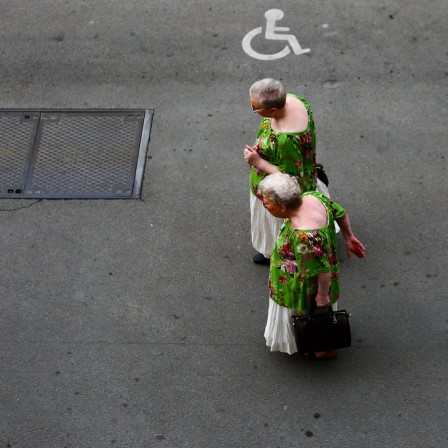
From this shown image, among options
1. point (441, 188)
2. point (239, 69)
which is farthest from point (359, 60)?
point (441, 188)

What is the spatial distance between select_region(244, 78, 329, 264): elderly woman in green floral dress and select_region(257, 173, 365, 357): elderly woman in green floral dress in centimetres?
41

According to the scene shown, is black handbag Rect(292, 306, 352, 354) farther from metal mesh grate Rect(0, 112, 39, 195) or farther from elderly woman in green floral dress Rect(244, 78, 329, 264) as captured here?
metal mesh grate Rect(0, 112, 39, 195)

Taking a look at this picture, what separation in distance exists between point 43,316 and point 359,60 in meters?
4.15

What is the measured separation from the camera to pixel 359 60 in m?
8.78

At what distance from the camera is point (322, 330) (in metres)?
5.91

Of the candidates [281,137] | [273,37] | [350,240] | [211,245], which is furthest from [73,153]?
[350,240]

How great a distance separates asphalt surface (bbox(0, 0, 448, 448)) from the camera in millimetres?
6066

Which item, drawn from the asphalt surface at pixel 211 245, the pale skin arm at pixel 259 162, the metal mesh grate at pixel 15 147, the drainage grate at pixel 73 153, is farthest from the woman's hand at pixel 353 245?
the metal mesh grate at pixel 15 147

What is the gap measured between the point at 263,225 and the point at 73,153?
7.56 ft

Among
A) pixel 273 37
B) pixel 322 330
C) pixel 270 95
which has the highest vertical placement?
pixel 273 37

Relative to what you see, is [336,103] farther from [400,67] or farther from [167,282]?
[167,282]

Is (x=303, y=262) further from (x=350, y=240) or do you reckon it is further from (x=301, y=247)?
(x=350, y=240)

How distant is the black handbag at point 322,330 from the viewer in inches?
231

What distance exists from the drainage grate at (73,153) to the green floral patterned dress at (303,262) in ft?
7.60
